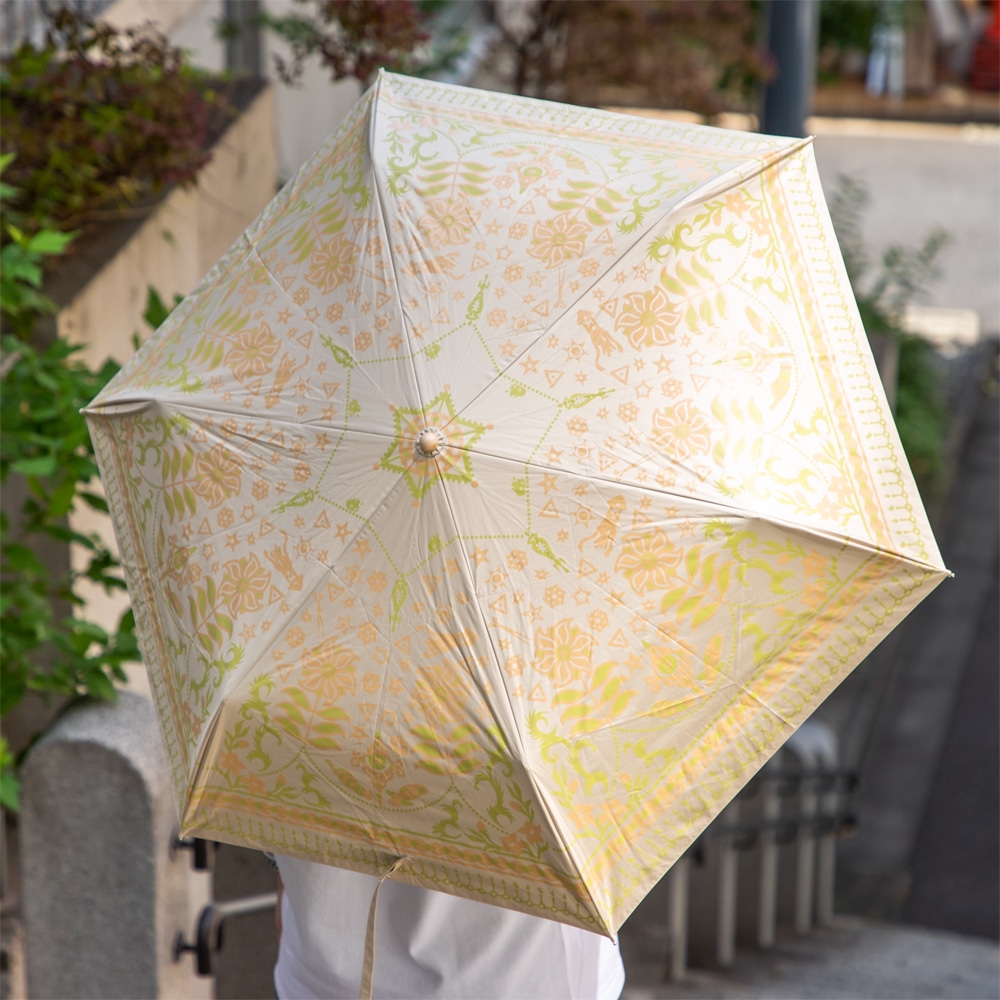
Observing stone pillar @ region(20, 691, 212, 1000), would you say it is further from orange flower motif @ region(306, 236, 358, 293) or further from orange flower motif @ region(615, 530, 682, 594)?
orange flower motif @ region(615, 530, 682, 594)

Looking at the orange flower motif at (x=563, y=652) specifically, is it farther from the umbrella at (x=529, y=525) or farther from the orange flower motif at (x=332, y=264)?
the orange flower motif at (x=332, y=264)

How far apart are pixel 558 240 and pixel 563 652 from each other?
2.03 ft

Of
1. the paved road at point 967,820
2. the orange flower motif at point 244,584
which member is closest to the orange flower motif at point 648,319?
the orange flower motif at point 244,584

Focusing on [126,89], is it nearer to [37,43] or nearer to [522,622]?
[37,43]

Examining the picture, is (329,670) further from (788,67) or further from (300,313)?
(788,67)

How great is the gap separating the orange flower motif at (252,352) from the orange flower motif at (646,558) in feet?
2.07

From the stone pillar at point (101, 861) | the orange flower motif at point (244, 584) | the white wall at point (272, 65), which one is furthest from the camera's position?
the white wall at point (272, 65)

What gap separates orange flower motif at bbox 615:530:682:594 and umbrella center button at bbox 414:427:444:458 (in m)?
0.30

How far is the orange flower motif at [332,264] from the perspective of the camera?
1988 mm

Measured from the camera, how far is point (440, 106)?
218 cm

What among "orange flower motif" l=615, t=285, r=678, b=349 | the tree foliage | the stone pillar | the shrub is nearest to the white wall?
the tree foliage

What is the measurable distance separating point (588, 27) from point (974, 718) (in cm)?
417

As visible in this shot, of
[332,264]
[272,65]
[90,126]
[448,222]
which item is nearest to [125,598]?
[90,126]

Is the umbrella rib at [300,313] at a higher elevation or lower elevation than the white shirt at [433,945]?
higher
